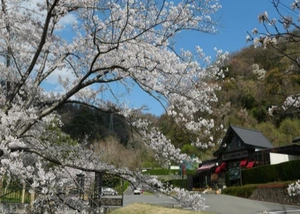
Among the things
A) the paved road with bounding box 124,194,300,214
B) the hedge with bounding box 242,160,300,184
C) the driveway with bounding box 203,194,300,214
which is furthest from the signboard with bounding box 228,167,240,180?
the driveway with bounding box 203,194,300,214

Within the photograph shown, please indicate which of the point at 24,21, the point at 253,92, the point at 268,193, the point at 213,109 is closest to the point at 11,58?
the point at 24,21

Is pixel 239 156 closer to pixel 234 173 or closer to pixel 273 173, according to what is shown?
pixel 234 173

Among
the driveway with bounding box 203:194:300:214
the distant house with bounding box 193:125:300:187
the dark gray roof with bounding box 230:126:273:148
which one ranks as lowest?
the driveway with bounding box 203:194:300:214

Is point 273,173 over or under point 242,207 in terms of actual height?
over

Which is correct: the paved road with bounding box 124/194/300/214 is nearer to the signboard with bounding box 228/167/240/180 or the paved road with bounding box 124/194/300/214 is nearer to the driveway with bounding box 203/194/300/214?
the driveway with bounding box 203/194/300/214

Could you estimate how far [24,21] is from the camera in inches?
267

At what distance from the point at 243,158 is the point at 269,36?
25.4 meters

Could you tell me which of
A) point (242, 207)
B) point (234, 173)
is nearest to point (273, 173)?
point (234, 173)

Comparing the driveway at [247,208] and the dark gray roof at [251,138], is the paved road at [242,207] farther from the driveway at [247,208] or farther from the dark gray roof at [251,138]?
the dark gray roof at [251,138]

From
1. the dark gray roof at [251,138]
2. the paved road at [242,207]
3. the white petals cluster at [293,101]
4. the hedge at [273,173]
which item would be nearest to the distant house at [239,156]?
the dark gray roof at [251,138]

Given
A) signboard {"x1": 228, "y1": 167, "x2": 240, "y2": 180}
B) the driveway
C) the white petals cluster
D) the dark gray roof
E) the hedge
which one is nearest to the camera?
the white petals cluster

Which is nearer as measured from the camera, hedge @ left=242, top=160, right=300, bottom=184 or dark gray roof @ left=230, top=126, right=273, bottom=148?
hedge @ left=242, top=160, right=300, bottom=184

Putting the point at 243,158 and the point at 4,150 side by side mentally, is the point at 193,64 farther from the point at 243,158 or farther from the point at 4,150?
the point at 243,158

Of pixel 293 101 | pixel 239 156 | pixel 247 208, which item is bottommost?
pixel 247 208
